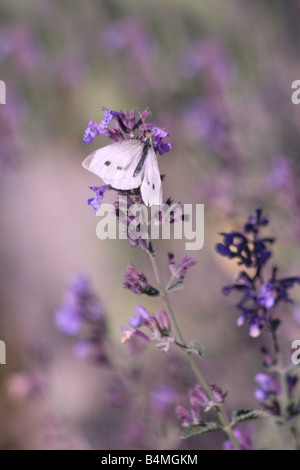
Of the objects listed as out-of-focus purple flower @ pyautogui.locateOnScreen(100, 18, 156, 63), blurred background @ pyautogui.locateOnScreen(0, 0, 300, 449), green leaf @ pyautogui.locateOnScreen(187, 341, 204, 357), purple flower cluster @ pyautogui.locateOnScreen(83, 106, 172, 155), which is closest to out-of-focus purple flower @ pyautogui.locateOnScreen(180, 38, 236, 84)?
blurred background @ pyautogui.locateOnScreen(0, 0, 300, 449)

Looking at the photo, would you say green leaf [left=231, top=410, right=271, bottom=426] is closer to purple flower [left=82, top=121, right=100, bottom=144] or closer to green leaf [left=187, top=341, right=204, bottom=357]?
green leaf [left=187, top=341, right=204, bottom=357]

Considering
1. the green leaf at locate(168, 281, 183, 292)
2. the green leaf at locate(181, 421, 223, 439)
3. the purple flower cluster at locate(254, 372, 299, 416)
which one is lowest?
the green leaf at locate(181, 421, 223, 439)

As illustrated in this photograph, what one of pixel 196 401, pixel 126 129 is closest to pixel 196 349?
pixel 196 401

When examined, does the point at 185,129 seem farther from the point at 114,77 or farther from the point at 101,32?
the point at 101,32

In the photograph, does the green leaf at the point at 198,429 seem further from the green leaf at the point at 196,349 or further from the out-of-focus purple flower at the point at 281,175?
the out-of-focus purple flower at the point at 281,175

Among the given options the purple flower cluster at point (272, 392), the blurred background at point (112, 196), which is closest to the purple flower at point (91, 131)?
the purple flower cluster at point (272, 392)

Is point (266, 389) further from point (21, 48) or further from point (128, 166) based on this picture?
point (21, 48)

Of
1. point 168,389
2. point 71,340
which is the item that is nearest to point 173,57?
point 71,340
